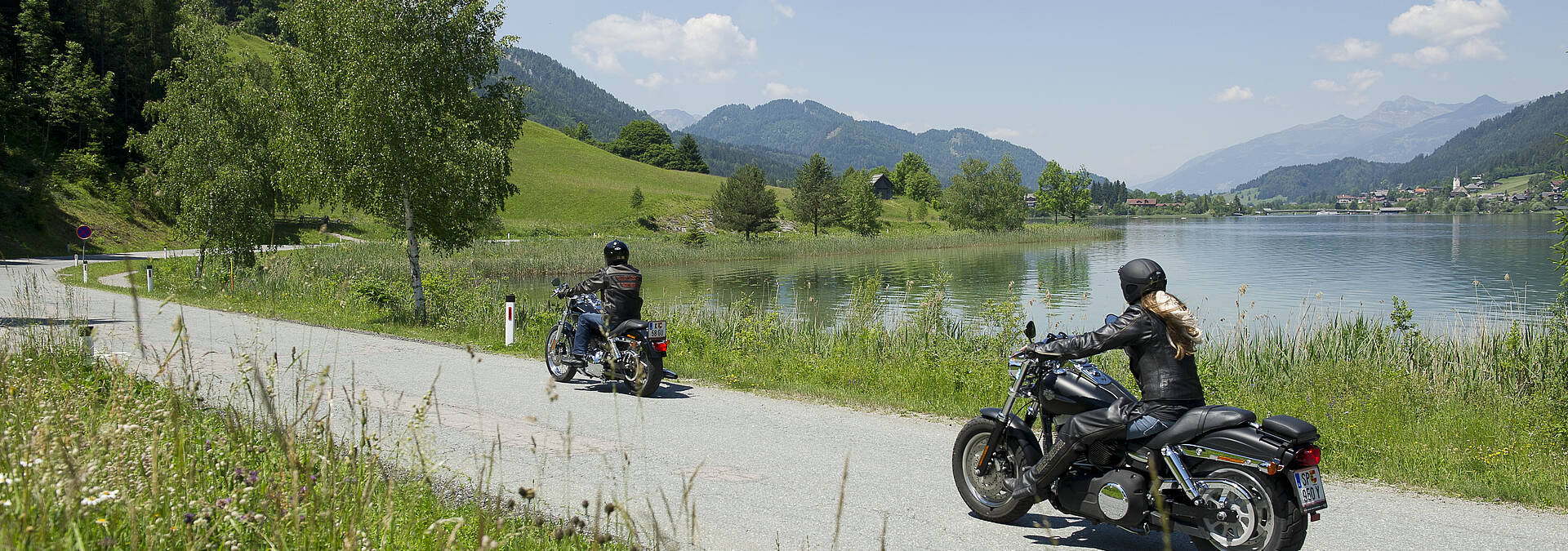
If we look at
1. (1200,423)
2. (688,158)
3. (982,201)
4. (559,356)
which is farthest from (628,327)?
(688,158)

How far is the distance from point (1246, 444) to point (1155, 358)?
615 mm

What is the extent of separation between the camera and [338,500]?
3.76m

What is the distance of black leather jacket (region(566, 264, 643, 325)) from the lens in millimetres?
9953

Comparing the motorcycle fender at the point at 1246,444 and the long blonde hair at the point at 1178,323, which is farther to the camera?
the long blonde hair at the point at 1178,323

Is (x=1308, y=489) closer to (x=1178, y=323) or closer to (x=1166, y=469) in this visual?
(x=1166, y=469)

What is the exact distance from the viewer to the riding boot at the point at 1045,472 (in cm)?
482

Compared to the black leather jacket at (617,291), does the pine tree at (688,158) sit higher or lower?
higher

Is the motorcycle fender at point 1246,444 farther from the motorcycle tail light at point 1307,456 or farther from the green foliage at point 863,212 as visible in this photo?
the green foliage at point 863,212

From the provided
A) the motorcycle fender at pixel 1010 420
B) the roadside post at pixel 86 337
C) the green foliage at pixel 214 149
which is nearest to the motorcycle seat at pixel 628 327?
the roadside post at pixel 86 337

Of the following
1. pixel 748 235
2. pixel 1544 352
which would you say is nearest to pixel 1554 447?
pixel 1544 352

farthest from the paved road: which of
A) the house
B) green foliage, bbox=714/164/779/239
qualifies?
the house

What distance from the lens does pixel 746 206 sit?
216ft

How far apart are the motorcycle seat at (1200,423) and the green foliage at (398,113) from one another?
1481 cm

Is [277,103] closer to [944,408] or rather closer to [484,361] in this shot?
[484,361]
